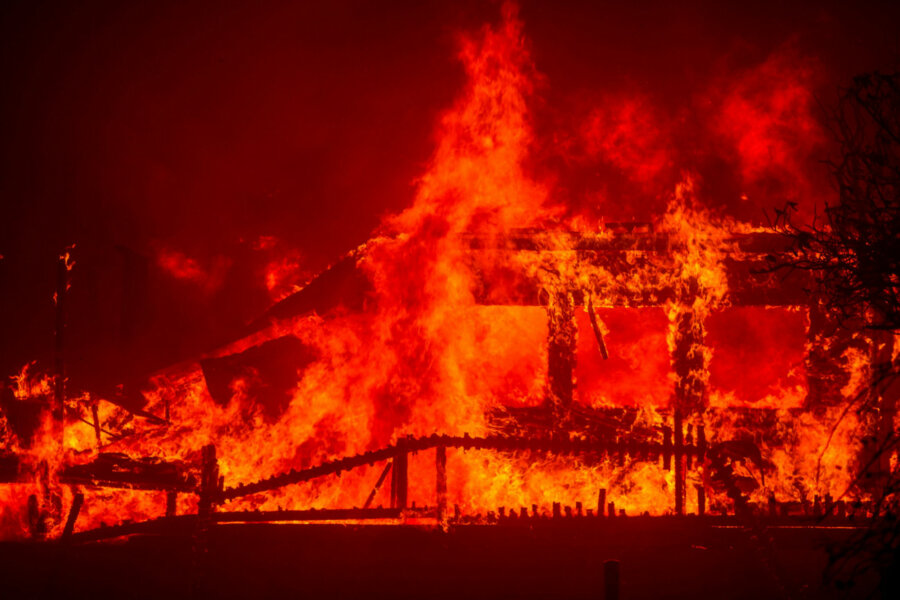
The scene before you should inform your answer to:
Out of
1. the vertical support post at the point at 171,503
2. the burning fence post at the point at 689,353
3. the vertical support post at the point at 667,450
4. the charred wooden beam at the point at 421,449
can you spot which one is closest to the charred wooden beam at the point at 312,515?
the charred wooden beam at the point at 421,449

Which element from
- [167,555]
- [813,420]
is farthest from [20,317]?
[813,420]

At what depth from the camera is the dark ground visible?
8375 mm

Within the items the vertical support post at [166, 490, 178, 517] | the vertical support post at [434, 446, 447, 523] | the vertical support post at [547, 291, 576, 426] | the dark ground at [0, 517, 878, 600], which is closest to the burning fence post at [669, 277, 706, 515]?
the vertical support post at [547, 291, 576, 426]

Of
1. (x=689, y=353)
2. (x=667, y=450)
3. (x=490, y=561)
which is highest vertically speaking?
(x=689, y=353)

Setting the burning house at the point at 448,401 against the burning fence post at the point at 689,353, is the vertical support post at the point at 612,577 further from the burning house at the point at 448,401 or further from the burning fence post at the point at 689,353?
the burning fence post at the point at 689,353

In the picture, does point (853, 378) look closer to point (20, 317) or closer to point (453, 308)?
point (453, 308)

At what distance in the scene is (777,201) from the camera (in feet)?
55.0

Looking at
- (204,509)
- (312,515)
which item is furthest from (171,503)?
(312,515)

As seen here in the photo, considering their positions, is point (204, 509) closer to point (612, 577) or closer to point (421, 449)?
point (421, 449)

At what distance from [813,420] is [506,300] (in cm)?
534

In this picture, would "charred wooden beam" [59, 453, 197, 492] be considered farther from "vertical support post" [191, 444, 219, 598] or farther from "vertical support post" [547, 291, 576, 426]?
"vertical support post" [547, 291, 576, 426]

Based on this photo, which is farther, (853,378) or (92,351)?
(92,351)

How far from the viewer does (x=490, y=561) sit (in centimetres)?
844

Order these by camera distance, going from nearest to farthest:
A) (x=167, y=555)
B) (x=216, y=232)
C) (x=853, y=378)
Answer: (x=167, y=555)
(x=853, y=378)
(x=216, y=232)
